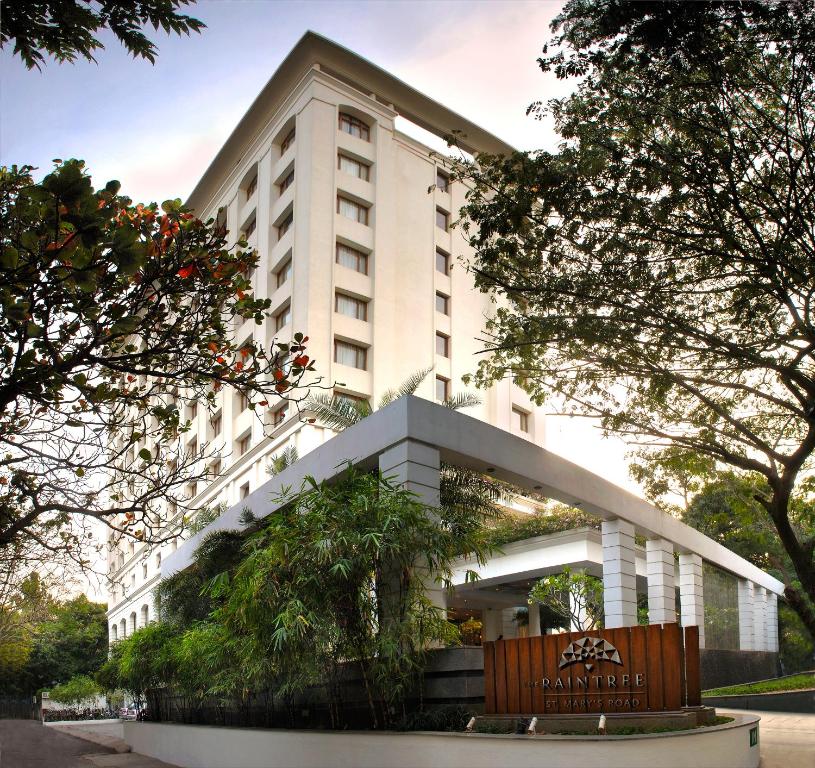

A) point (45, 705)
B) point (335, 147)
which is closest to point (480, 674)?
point (335, 147)

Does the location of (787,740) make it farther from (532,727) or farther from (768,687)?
(768,687)

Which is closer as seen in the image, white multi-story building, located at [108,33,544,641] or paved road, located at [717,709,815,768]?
paved road, located at [717,709,815,768]

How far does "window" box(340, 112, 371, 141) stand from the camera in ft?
100

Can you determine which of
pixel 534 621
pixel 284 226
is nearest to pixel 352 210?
pixel 284 226

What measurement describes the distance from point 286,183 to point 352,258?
420 cm

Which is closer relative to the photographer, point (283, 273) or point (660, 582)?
point (660, 582)

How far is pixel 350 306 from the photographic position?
94.8 feet

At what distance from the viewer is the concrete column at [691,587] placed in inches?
872

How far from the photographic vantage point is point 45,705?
43.9 m

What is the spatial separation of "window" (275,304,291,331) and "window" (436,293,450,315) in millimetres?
6176

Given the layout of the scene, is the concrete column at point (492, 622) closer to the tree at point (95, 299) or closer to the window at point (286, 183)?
the window at point (286, 183)

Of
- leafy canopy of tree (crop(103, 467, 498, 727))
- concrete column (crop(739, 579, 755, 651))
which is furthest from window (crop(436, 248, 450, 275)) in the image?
leafy canopy of tree (crop(103, 467, 498, 727))

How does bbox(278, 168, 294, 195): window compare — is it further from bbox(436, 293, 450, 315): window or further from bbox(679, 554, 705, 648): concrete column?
bbox(679, 554, 705, 648): concrete column

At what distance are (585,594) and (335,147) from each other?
17.4 metres
